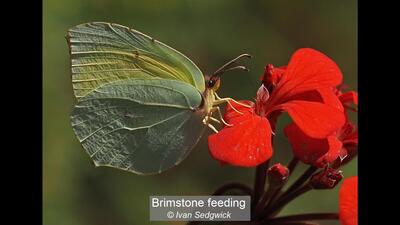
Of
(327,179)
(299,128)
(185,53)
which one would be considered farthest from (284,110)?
(185,53)

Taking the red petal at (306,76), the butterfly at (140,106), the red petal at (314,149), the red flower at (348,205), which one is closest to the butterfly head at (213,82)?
the butterfly at (140,106)

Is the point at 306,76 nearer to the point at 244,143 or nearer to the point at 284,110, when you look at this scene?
the point at 284,110

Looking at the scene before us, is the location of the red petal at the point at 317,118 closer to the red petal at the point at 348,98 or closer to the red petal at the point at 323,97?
the red petal at the point at 323,97

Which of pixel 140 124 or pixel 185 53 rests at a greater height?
pixel 185 53

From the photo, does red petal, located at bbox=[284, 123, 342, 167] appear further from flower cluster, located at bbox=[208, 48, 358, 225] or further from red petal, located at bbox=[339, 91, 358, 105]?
red petal, located at bbox=[339, 91, 358, 105]

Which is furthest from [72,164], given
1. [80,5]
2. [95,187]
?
[80,5]

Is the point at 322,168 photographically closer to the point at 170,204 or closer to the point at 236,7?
the point at 170,204

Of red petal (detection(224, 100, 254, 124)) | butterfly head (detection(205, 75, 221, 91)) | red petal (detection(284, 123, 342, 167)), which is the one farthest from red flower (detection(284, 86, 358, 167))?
butterfly head (detection(205, 75, 221, 91))
